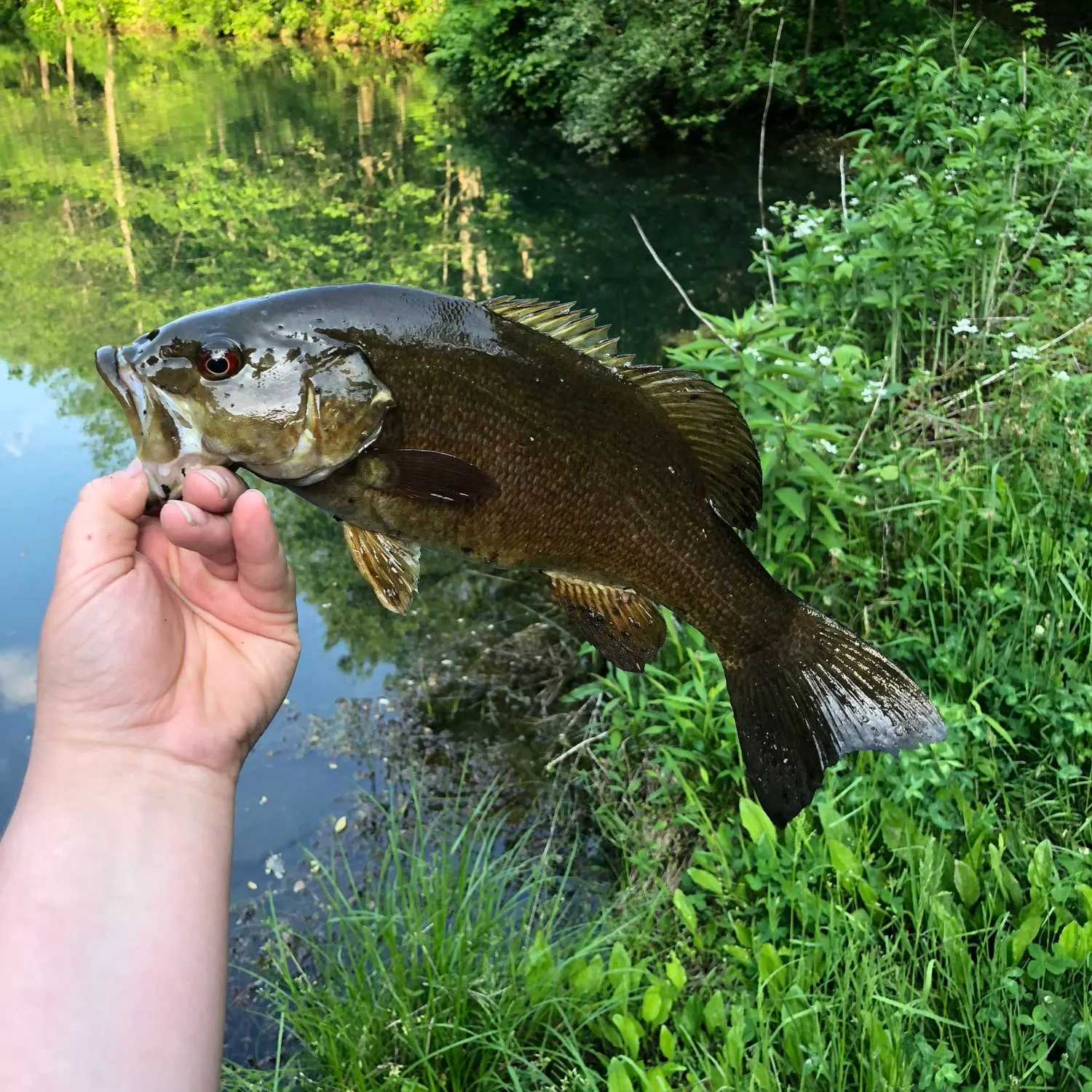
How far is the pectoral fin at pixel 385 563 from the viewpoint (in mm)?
1749

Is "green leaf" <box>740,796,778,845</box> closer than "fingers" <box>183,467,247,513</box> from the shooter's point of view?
No

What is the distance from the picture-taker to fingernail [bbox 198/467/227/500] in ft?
5.25

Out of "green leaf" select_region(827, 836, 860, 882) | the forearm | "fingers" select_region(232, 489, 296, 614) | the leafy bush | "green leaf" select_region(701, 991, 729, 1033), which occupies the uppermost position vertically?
the leafy bush

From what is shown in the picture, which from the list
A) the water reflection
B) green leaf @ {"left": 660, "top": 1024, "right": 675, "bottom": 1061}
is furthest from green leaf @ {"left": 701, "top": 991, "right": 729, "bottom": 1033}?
the water reflection

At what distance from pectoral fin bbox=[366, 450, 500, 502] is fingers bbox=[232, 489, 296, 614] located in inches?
7.8

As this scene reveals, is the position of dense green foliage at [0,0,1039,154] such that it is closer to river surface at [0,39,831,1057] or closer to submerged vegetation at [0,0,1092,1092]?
river surface at [0,39,831,1057]

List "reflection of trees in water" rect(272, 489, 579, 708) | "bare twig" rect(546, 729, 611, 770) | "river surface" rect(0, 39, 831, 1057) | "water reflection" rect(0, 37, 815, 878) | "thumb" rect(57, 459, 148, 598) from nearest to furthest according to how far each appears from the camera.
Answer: "thumb" rect(57, 459, 148, 598), "bare twig" rect(546, 729, 611, 770), "reflection of trees in water" rect(272, 489, 579, 708), "river surface" rect(0, 39, 831, 1057), "water reflection" rect(0, 37, 815, 878)

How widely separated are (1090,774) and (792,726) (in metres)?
1.63

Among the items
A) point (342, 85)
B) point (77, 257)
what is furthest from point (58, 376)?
point (342, 85)

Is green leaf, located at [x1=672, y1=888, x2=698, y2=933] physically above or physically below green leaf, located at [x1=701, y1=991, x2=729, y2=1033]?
below

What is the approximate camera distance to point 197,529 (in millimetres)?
1603

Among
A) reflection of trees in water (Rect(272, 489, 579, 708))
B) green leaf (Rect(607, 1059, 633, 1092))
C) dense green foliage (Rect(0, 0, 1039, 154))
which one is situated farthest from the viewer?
dense green foliage (Rect(0, 0, 1039, 154))

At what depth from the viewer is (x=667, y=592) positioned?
1.89 metres

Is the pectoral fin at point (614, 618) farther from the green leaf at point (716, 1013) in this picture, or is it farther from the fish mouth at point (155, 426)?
the green leaf at point (716, 1013)
